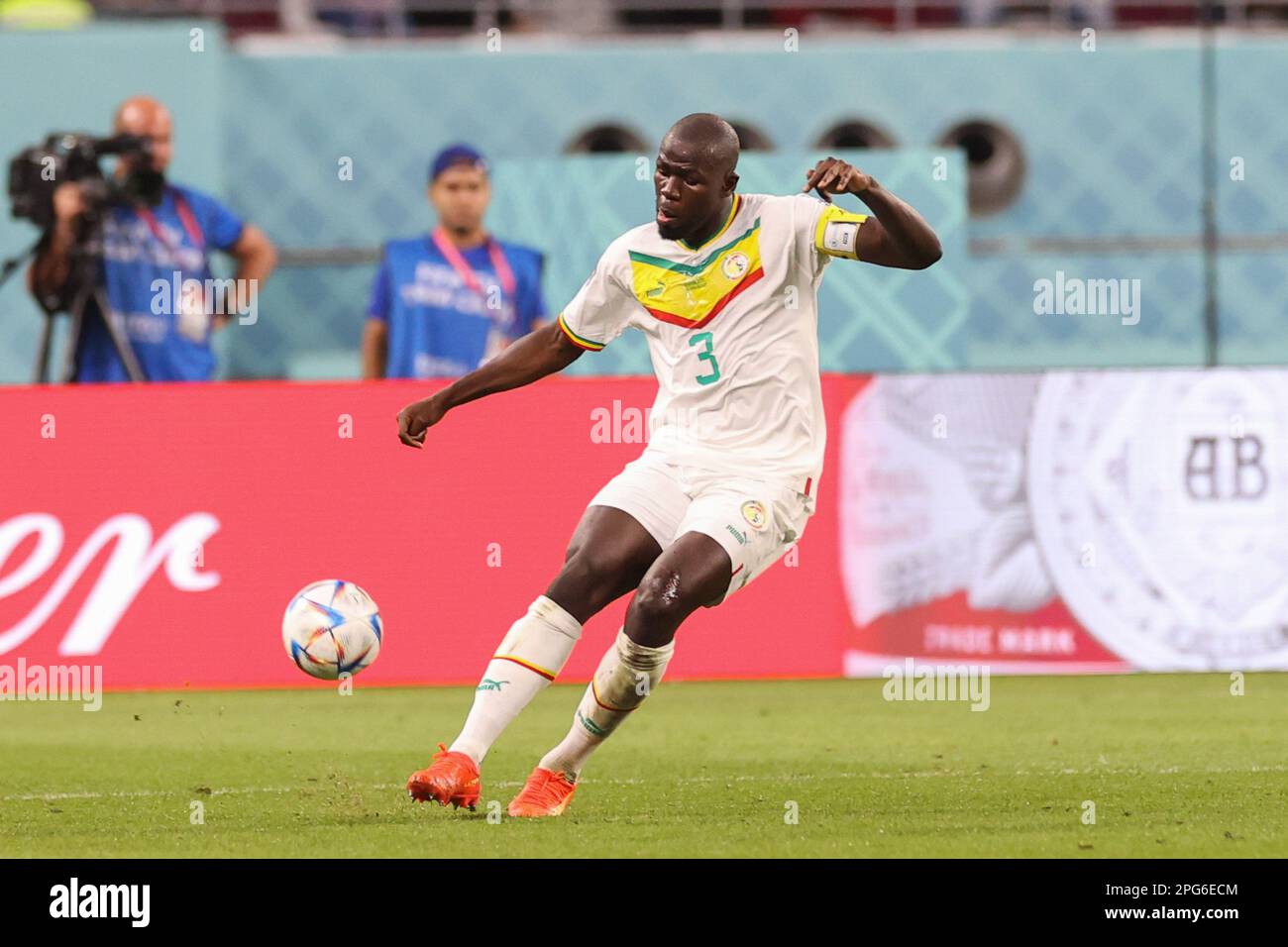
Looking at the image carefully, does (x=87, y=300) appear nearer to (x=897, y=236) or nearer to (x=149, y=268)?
(x=149, y=268)

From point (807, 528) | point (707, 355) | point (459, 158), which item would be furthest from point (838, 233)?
point (459, 158)

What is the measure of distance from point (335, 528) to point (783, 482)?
466 centimetres

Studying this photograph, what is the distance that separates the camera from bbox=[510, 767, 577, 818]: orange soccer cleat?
732 centimetres

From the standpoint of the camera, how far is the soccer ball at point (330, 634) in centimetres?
780

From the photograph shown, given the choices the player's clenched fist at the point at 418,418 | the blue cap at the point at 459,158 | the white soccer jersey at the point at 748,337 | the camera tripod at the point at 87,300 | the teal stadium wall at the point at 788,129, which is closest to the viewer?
the white soccer jersey at the point at 748,337

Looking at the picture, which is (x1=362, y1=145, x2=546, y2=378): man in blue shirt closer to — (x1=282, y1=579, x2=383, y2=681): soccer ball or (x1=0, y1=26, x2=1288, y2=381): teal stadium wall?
(x1=0, y1=26, x2=1288, y2=381): teal stadium wall

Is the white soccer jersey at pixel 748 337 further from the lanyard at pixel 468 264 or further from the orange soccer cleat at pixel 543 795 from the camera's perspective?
the lanyard at pixel 468 264

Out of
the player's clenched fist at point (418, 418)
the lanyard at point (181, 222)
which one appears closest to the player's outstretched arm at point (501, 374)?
the player's clenched fist at point (418, 418)

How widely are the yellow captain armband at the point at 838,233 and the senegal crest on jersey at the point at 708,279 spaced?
234 millimetres

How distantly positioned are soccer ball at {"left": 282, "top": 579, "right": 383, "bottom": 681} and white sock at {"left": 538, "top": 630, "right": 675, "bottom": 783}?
2.71ft

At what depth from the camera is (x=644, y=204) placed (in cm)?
1520

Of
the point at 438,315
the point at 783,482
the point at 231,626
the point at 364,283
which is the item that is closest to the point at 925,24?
the point at 364,283

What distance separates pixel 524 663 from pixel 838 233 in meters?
1.75
